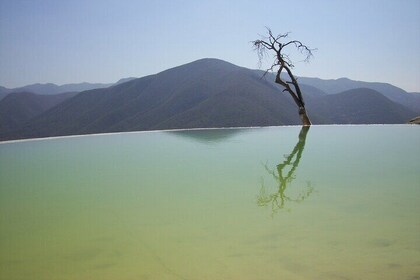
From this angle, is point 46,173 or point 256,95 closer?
point 46,173

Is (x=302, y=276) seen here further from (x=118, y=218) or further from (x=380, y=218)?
(x=118, y=218)

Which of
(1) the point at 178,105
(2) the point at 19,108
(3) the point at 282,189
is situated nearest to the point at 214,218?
(3) the point at 282,189

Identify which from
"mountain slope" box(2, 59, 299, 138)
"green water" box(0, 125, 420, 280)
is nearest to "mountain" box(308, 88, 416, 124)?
"mountain slope" box(2, 59, 299, 138)

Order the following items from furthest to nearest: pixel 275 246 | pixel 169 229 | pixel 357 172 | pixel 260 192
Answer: pixel 357 172
pixel 260 192
pixel 169 229
pixel 275 246

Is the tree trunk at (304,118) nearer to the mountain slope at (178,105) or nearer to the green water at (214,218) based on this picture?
the green water at (214,218)

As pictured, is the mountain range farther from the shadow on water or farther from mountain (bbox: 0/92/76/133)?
the shadow on water

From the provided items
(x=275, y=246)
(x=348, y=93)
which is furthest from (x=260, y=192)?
(x=348, y=93)
